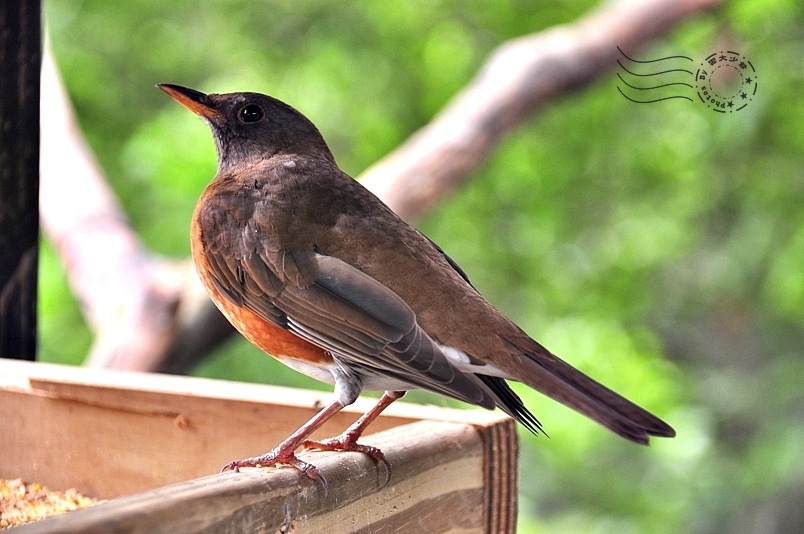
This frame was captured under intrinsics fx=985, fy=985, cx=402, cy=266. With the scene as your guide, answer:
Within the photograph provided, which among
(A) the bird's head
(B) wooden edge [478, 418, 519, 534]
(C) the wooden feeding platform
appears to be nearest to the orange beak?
(A) the bird's head

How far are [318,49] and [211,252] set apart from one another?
474 centimetres

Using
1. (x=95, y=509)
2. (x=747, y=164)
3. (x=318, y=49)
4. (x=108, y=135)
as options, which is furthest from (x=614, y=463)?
(x=95, y=509)

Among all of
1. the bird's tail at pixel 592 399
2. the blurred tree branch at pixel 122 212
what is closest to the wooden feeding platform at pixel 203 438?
the bird's tail at pixel 592 399

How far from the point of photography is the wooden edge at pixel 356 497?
116cm

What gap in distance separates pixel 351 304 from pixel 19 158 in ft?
3.83

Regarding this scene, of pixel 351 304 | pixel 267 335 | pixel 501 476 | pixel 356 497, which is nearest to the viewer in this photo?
pixel 356 497

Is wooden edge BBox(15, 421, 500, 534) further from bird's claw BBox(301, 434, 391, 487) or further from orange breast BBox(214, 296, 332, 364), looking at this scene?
orange breast BBox(214, 296, 332, 364)

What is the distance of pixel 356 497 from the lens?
1.64 metres

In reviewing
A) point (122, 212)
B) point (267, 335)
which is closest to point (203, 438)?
point (267, 335)

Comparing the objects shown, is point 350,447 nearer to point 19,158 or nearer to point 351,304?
point 351,304

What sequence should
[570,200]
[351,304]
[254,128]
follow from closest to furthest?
[351,304] < [254,128] < [570,200]

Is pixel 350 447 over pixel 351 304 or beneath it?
beneath

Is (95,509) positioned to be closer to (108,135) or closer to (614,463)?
(108,135)

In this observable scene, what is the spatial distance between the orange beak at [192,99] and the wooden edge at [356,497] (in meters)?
0.84
